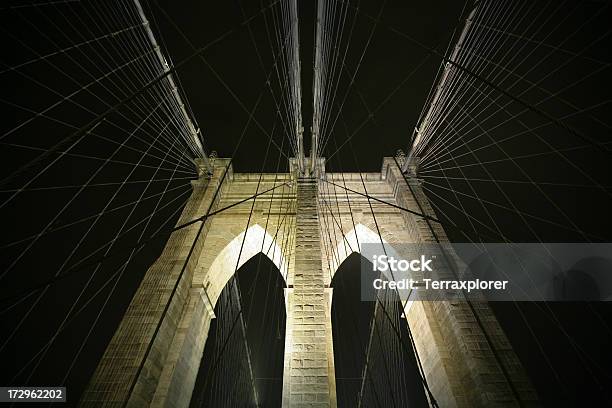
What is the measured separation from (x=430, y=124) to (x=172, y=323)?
7.83 meters

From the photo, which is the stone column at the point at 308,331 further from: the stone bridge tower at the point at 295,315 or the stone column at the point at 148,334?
the stone column at the point at 148,334

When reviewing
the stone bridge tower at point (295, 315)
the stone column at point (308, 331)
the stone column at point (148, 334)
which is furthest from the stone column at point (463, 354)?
the stone column at point (148, 334)

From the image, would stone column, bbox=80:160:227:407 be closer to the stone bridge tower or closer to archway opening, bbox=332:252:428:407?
the stone bridge tower

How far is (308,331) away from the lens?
4.29 meters

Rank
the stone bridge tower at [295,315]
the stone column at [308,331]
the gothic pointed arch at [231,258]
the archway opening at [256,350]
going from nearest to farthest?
the stone column at [308,331], the stone bridge tower at [295,315], the gothic pointed arch at [231,258], the archway opening at [256,350]

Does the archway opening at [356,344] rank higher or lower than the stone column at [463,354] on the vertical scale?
higher

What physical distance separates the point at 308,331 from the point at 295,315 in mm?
323

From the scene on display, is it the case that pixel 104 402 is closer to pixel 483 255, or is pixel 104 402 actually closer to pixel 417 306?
pixel 417 306

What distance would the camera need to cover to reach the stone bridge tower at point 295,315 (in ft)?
13.7

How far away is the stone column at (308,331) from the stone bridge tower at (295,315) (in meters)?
0.01

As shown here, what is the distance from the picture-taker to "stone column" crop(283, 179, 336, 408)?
3715 millimetres

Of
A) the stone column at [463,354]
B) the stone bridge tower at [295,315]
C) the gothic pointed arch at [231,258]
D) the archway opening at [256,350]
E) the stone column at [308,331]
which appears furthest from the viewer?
the archway opening at [256,350]

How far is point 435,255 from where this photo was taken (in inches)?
244

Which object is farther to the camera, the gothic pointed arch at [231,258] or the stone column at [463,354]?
the gothic pointed arch at [231,258]
